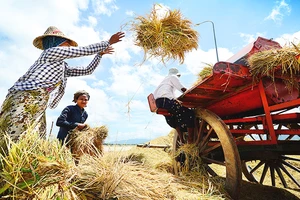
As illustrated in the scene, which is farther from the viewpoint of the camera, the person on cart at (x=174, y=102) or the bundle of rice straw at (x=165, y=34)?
the person on cart at (x=174, y=102)

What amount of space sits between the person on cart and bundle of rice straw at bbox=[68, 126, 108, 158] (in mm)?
1231

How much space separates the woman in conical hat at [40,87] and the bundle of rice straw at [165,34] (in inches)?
23.1

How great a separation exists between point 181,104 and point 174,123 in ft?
1.58

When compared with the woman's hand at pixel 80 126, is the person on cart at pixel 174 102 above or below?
above

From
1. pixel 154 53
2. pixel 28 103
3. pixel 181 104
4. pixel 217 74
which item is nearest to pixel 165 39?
pixel 154 53

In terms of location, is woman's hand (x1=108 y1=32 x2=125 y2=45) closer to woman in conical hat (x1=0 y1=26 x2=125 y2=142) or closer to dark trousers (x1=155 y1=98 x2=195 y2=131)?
woman in conical hat (x1=0 y1=26 x2=125 y2=142)

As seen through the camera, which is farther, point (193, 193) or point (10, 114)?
point (193, 193)

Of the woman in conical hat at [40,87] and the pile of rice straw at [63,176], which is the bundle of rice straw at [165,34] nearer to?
the woman in conical hat at [40,87]

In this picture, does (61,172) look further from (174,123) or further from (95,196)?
(174,123)

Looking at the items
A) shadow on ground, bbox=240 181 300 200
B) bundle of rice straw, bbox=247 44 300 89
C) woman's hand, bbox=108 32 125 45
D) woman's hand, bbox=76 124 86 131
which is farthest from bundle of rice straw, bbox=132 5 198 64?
shadow on ground, bbox=240 181 300 200

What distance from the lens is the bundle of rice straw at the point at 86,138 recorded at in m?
3.62

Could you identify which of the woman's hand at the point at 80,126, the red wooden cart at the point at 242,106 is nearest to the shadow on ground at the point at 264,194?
the red wooden cart at the point at 242,106

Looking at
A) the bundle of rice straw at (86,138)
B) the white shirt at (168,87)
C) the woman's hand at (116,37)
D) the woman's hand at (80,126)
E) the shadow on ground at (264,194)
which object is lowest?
the shadow on ground at (264,194)

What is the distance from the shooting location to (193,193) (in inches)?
98.5
